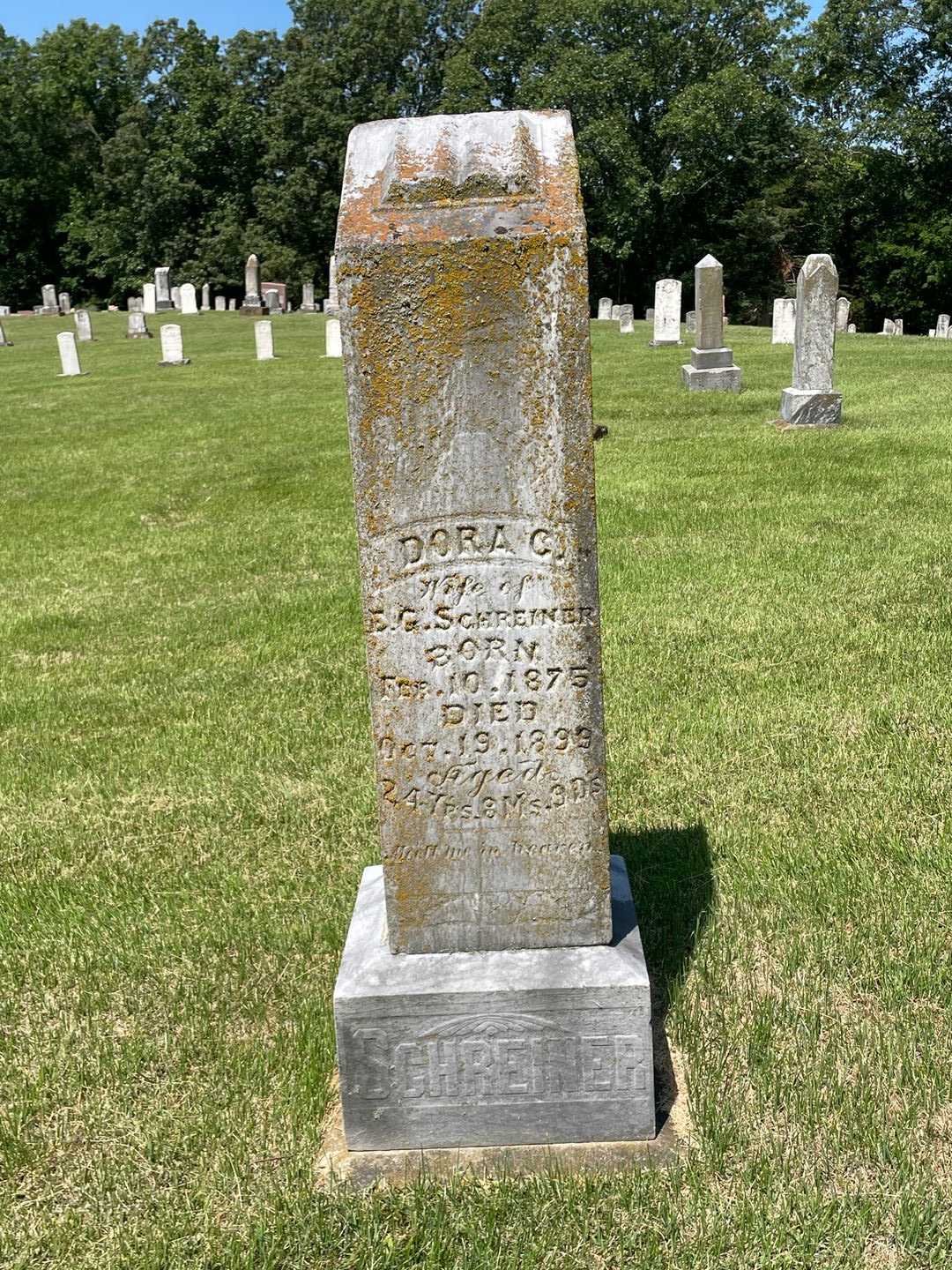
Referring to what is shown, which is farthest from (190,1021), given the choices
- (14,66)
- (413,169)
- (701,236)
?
(14,66)

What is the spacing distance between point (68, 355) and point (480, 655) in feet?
77.5

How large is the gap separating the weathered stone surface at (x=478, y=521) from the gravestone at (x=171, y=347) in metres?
23.4

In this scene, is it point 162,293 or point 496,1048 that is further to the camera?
point 162,293

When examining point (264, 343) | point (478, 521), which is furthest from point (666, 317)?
point (478, 521)

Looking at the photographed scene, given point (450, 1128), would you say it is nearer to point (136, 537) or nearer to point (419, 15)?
point (136, 537)

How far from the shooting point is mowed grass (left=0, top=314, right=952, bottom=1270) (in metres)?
2.80

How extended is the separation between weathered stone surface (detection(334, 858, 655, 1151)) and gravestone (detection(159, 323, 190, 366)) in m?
23.8

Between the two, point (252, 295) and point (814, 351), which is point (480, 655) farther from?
point (252, 295)

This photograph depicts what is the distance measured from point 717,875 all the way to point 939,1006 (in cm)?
98

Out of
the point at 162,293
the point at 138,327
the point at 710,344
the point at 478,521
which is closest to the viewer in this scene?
the point at 478,521

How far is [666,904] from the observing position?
13.3 ft

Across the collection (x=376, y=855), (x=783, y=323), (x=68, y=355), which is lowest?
(x=376, y=855)

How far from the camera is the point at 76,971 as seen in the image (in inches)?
153

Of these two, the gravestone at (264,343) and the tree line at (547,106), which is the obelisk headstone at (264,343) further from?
the tree line at (547,106)
